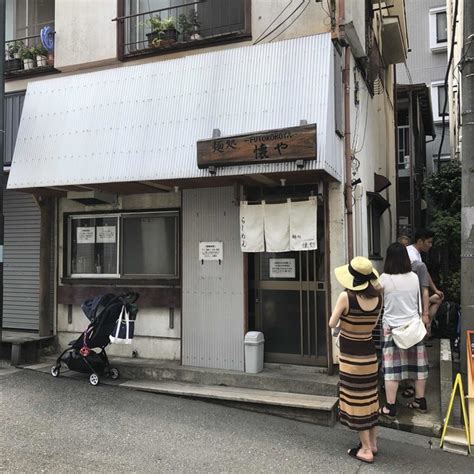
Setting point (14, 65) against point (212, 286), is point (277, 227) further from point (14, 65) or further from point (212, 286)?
point (14, 65)

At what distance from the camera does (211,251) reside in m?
7.41

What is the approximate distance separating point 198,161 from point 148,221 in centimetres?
221

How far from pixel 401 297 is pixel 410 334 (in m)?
0.43

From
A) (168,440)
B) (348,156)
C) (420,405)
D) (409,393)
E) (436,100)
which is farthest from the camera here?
(436,100)

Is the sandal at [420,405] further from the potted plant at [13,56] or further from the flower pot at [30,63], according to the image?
the potted plant at [13,56]

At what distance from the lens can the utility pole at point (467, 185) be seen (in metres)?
6.09

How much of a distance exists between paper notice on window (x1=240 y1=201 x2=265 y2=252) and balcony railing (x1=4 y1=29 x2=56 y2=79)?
4.86 meters

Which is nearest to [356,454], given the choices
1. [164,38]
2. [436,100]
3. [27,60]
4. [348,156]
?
[348,156]

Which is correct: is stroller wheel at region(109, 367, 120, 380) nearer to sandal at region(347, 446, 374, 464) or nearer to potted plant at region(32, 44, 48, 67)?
sandal at region(347, 446, 374, 464)

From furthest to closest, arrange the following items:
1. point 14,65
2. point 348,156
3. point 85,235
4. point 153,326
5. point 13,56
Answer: point 13,56
point 14,65
point 85,235
point 153,326
point 348,156

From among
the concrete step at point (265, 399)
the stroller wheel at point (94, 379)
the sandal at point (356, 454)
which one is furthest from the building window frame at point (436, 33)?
the sandal at point (356, 454)

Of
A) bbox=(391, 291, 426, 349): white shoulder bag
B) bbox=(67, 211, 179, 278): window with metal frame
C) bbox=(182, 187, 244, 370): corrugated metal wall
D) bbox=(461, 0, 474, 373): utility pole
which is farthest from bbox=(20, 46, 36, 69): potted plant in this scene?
bbox=(391, 291, 426, 349): white shoulder bag

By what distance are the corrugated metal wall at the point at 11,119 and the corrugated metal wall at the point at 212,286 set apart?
3.74 m

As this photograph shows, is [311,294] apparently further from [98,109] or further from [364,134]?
[98,109]
